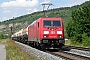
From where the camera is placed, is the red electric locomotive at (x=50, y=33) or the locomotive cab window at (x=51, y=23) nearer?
the red electric locomotive at (x=50, y=33)

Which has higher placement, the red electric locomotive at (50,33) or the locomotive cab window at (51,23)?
the locomotive cab window at (51,23)

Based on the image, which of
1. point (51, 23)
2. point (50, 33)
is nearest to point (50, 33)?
point (50, 33)

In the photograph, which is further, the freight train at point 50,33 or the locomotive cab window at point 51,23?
the locomotive cab window at point 51,23

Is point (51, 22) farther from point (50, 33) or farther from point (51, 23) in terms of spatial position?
point (50, 33)

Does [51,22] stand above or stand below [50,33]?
above

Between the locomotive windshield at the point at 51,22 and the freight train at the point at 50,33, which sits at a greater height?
the locomotive windshield at the point at 51,22

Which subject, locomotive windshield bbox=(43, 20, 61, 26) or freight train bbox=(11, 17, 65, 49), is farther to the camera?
locomotive windshield bbox=(43, 20, 61, 26)

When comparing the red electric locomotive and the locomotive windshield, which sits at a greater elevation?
the locomotive windshield

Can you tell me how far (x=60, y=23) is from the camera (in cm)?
2511

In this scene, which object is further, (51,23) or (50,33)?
(51,23)

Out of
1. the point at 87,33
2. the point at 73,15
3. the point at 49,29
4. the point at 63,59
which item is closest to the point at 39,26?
the point at 49,29

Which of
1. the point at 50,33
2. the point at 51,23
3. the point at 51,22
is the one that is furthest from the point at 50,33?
the point at 51,22

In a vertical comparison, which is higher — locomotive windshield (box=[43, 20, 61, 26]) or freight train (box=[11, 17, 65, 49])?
locomotive windshield (box=[43, 20, 61, 26])

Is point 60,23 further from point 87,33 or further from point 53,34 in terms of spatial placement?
point 87,33
